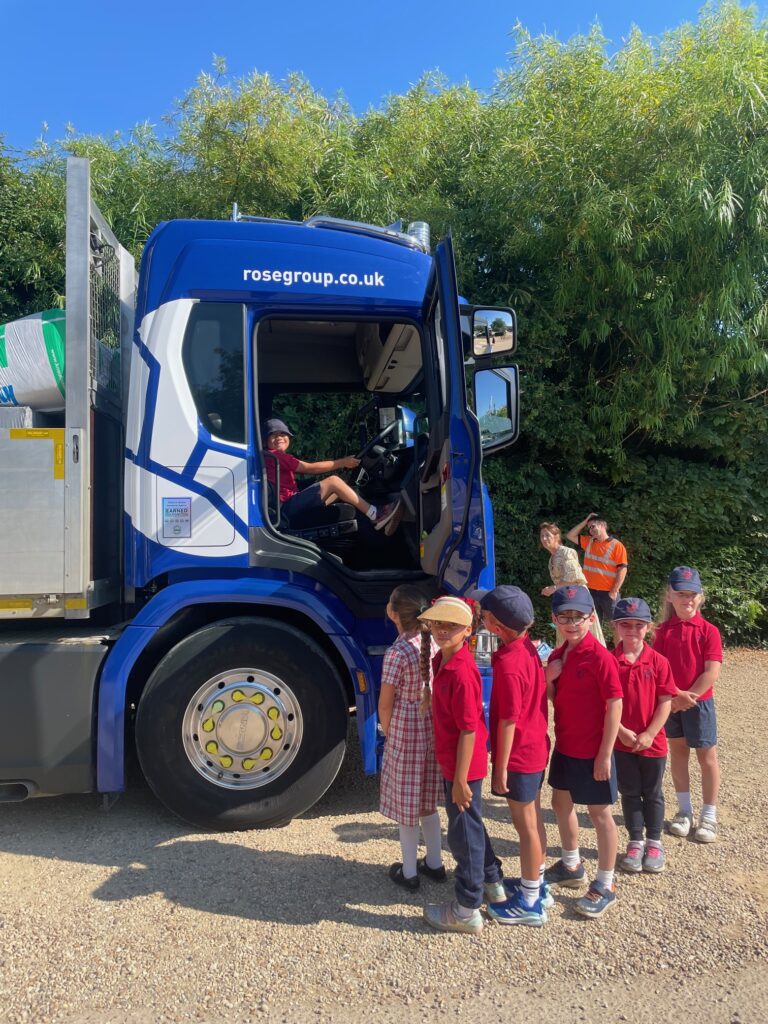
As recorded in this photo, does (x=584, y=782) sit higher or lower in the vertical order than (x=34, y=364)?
lower

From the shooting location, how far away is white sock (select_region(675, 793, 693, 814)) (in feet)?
12.1

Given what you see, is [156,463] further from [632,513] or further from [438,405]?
[632,513]

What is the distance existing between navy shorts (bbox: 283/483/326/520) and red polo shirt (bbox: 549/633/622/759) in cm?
177

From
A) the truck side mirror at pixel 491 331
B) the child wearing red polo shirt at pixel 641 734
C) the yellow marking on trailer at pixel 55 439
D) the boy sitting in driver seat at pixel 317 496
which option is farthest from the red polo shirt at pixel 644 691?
the yellow marking on trailer at pixel 55 439

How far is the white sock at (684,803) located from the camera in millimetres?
3699

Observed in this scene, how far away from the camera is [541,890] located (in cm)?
292

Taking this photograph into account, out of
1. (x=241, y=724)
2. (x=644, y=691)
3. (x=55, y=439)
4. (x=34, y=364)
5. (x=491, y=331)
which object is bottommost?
(x=241, y=724)

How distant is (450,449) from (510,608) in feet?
2.92

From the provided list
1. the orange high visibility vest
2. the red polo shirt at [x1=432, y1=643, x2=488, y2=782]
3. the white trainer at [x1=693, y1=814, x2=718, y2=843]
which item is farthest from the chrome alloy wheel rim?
the orange high visibility vest

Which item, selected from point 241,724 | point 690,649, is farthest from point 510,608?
point 241,724

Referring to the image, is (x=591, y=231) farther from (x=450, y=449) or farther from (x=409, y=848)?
(x=409, y=848)

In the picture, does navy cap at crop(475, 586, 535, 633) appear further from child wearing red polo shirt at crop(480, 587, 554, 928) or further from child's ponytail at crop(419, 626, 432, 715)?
child's ponytail at crop(419, 626, 432, 715)

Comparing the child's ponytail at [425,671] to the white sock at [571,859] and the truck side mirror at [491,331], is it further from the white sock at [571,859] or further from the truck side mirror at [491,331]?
the truck side mirror at [491,331]

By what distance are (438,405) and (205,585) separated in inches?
59.1
